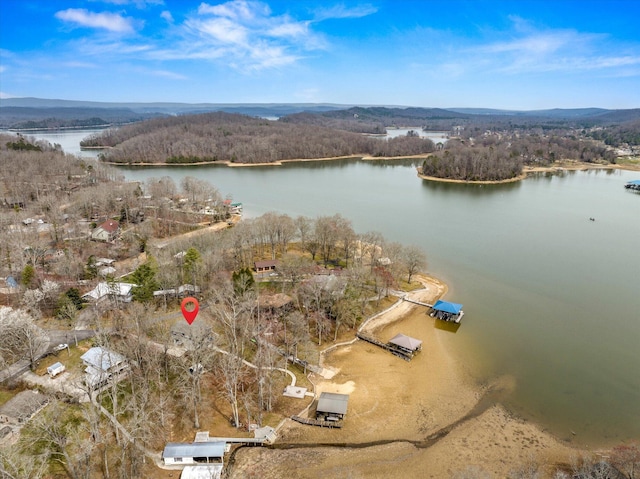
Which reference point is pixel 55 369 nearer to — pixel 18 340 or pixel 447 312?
pixel 18 340

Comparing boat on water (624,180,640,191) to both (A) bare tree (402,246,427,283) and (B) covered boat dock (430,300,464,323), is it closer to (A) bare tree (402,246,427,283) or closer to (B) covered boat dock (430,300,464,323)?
(A) bare tree (402,246,427,283)

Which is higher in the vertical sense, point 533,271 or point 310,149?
point 310,149

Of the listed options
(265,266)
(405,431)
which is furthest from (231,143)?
(405,431)

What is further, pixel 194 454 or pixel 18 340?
pixel 18 340

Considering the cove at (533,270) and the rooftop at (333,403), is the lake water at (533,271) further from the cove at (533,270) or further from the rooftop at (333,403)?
the rooftop at (333,403)

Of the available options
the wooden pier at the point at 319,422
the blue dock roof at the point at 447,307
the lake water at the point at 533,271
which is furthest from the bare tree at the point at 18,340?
the blue dock roof at the point at 447,307

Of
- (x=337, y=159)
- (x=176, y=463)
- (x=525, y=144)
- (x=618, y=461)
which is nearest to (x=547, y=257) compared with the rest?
(x=618, y=461)
